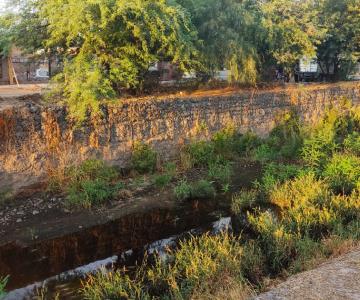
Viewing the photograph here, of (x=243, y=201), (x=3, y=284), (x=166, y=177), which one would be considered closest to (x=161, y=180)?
(x=166, y=177)

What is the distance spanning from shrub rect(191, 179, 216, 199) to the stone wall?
1.95 meters

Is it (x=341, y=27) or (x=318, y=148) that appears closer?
(x=318, y=148)

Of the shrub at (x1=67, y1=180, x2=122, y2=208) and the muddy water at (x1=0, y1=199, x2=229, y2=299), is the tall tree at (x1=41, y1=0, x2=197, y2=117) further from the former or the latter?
the muddy water at (x1=0, y1=199, x2=229, y2=299)

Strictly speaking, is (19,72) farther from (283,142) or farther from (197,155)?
(283,142)

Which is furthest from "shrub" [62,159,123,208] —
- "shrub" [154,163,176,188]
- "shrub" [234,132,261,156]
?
"shrub" [234,132,261,156]

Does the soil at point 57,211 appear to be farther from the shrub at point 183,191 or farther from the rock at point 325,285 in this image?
the rock at point 325,285

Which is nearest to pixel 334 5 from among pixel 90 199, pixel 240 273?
pixel 90 199

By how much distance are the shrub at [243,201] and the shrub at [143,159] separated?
2.47 metres

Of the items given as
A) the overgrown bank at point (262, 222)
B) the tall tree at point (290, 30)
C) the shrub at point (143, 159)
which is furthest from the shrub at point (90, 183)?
the tall tree at point (290, 30)

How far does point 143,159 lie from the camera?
11.1m

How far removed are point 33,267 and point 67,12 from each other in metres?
6.04

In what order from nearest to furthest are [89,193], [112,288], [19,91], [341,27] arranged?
1. [112,288]
2. [89,193]
3. [19,91]
4. [341,27]

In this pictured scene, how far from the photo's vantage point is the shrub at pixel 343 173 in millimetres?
9625

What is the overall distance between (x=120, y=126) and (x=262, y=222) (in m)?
4.84
